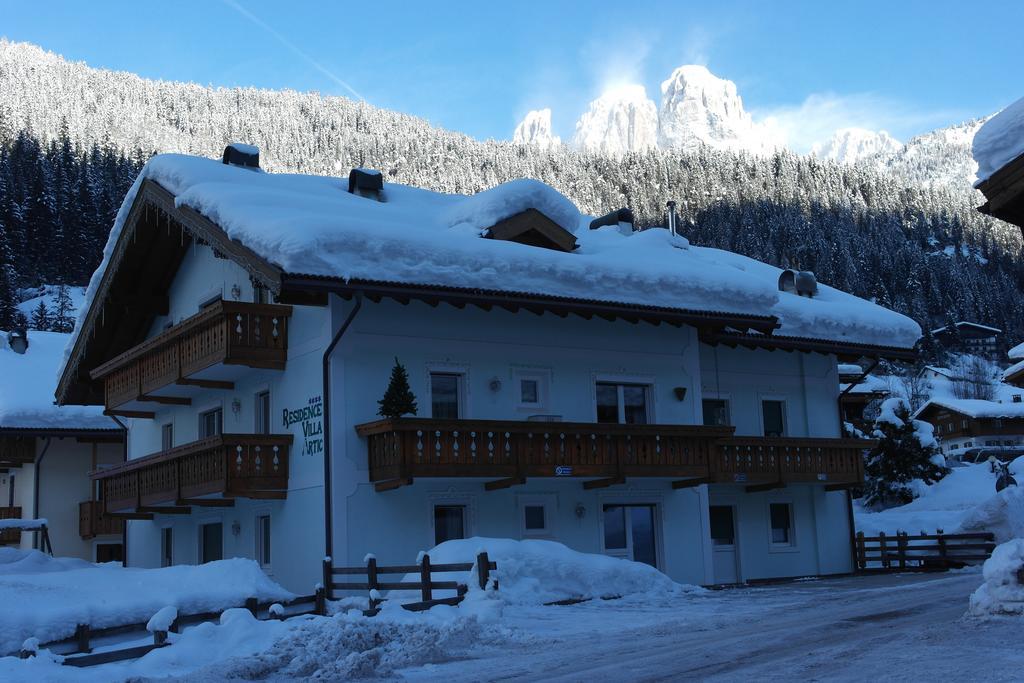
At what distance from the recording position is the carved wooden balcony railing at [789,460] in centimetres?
2647

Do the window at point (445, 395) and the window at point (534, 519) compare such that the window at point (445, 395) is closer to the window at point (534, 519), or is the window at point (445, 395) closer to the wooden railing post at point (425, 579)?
the window at point (534, 519)

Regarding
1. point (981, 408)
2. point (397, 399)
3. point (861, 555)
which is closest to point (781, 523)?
point (861, 555)

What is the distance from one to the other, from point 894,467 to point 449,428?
30770 millimetres

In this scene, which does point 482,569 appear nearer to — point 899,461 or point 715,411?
point 715,411

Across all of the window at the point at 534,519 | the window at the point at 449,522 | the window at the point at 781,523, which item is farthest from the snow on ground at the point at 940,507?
the window at the point at 449,522

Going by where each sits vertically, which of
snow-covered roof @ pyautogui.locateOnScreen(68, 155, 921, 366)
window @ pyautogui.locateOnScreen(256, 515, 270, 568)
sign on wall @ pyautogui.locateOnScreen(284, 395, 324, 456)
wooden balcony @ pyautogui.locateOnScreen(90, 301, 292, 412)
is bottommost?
window @ pyautogui.locateOnScreen(256, 515, 270, 568)

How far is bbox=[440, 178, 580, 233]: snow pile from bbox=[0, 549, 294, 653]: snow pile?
10.2 meters

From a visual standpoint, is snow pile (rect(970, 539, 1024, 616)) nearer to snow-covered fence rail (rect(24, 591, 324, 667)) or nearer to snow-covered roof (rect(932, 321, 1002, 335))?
snow-covered fence rail (rect(24, 591, 324, 667))

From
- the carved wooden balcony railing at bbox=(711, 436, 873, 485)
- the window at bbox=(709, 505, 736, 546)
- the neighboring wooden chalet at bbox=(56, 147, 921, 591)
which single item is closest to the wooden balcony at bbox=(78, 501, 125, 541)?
the neighboring wooden chalet at bbox=(56, 147, 921, 591)

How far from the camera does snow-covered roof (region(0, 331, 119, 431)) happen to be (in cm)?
3631

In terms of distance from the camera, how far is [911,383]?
11256 cm

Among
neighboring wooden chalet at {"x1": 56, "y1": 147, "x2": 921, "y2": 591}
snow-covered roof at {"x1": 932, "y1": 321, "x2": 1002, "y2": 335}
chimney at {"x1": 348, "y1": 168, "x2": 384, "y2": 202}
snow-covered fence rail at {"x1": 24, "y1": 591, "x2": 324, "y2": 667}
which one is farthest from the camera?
snow-covered roof at {"x1": 932, "y1": 321, "x2": 1002, "y2": 335}

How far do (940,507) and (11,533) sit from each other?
33.1m

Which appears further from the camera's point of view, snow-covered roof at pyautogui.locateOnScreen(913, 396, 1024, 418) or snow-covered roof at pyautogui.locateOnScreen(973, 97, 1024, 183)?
snow-covered roof at pyautogui.locateOnScreen(913, 396, 1024, 418)
